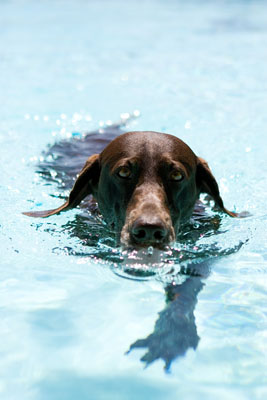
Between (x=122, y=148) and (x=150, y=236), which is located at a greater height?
(x=122, y=148)

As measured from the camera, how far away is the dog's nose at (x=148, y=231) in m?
2.93

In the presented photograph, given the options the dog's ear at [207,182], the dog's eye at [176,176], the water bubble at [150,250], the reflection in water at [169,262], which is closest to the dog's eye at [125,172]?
the dog's eye at [176,176]

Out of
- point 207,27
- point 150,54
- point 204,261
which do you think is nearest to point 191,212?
point 204,261

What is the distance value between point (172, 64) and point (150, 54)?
1.09m

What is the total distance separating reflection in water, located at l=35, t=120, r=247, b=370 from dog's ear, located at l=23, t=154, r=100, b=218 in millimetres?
209

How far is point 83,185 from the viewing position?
13.3 feet

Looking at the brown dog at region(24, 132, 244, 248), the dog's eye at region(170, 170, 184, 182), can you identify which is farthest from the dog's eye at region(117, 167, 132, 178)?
the dog's eye at region(170, 170, 184, 182)

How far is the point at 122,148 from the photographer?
369 centimetres

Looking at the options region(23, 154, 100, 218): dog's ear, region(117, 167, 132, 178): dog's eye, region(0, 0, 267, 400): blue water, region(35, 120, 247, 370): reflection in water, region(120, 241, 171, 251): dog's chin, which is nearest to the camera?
region(0, 0, 267, 400): blue water

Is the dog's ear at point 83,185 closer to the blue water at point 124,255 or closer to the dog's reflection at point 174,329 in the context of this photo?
the blue water at point 124,255

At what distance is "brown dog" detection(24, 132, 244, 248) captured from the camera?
3.08 metres

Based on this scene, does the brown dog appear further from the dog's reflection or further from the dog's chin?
the dog's reflection

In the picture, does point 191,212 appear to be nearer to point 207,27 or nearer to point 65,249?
point 65,249

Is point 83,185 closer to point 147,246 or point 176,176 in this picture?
point 176,176
